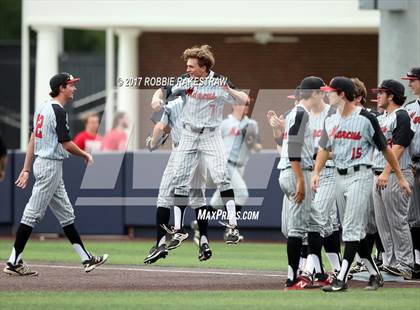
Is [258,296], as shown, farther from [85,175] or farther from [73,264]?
[85,175]

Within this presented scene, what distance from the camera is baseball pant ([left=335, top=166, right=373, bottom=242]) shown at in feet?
40.7

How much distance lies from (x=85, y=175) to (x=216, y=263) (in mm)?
3815

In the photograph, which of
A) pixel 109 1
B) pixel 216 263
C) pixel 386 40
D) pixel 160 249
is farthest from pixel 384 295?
pixel 109 1

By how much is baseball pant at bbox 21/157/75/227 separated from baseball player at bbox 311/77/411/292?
317 cm

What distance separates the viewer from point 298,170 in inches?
488

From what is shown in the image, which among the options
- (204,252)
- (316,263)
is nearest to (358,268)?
(316,263)

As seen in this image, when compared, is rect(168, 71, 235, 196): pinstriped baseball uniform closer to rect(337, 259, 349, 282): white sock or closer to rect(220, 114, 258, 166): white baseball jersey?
rect(337, 259, 349, 282): white sock

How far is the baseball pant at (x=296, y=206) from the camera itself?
41.2 ft

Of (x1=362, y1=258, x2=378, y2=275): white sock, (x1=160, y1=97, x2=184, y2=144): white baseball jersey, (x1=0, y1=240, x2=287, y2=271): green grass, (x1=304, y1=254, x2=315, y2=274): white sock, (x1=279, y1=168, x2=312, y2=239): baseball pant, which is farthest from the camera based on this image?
(x1=0, y1=240, x2=287, y2=271): green grass

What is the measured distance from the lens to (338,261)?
1320 centimetres

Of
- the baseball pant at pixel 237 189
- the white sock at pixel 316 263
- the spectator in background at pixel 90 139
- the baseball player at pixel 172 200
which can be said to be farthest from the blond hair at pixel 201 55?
the spectator in background at pixel 90 139

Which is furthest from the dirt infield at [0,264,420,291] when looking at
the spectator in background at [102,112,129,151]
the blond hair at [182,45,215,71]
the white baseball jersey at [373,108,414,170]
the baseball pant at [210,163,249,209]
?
the spectator in background at [102,112,129,151]

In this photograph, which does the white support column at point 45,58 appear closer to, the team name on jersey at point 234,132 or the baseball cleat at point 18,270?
the team name on jersey at point 234,132

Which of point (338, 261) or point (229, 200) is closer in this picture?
point (338, 261)
